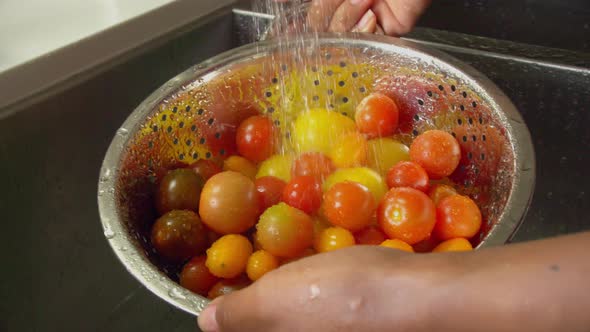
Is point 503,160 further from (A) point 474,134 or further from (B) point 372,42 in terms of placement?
(B) point 372,42

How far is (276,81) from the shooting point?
2.39 feet

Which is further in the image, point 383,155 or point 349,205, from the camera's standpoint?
point 383,155

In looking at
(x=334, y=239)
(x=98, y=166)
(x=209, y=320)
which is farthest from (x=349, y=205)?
(x=98, y=166)

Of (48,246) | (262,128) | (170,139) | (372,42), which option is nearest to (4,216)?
(48,246)

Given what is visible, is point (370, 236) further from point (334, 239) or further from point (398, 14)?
point (398, 14)

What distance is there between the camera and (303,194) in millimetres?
621

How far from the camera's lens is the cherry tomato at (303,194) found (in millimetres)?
619

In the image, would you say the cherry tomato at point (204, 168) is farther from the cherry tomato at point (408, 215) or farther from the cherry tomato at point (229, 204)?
the cherry tomato at point (408, 215)

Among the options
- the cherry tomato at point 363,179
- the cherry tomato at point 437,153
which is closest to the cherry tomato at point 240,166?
the cherry tomato at point 363,179

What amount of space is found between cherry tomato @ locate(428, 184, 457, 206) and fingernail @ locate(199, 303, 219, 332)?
329 mm

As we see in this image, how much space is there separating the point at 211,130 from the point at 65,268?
0.86ft

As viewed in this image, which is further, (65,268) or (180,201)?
(65,268)

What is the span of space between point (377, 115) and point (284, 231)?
0.66 ft

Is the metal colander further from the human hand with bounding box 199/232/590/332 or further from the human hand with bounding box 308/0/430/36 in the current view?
the human hand with bounding box 199/232/590/332
